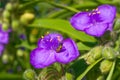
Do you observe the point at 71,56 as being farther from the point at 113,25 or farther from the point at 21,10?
the point at 21,10

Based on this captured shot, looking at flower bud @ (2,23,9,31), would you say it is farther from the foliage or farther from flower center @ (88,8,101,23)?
flower center @ (88,8,101,23)

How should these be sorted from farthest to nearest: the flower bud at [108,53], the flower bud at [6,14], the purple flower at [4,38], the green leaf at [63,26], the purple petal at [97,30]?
1. the purple flower at [4,38]
2. the flower bud at [6,14]
3. the green leaf at [63,26]
4. the purple petal at [97,30]
5. the flower bud at [108,53]

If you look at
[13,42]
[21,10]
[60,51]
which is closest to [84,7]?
[21,10]

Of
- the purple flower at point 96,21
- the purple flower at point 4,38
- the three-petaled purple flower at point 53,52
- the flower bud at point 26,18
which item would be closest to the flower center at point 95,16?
the purple flower at point 96,21

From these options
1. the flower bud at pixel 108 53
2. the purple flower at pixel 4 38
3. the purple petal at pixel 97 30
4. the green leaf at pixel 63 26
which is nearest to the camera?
the flower bud at pixel 108 53

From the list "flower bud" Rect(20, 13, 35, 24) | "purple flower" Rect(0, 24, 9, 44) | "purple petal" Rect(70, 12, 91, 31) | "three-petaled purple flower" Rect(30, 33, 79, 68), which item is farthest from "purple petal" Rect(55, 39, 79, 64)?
"purple flower" Rect(0, 24, 9, 44)

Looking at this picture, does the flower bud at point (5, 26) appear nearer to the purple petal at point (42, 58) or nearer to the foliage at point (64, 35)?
the foliage at point (64, 35)

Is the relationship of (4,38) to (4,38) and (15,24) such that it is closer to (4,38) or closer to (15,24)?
(4,38)
